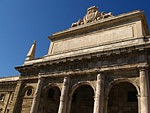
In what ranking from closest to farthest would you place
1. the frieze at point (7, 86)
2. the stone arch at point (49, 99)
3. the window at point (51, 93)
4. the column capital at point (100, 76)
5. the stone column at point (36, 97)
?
1. the column capital at point (100, 76)
2. the stone column at point (36, 97)
3. the stone arch at point (49, 99)
4. the window at point (51, 93)
5. the frieze at point (7, 86)

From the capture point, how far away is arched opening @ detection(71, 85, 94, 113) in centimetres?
1895

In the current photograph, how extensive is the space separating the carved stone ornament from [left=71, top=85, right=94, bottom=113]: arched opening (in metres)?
7.65

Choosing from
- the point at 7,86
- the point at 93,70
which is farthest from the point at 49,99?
the point at 7,86

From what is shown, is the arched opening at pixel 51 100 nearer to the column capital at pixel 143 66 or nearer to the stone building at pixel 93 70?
the stone building at pixel 93 70

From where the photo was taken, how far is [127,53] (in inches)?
595

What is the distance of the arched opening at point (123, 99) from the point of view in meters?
16.2

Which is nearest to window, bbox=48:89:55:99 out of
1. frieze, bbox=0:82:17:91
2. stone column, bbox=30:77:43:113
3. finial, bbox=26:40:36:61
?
Result: stone column, bbox=30:77:43:113

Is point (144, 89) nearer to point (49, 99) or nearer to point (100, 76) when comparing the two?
point (100, 76)

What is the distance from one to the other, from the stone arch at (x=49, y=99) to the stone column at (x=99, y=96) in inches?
180

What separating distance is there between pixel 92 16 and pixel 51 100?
10.4 metres

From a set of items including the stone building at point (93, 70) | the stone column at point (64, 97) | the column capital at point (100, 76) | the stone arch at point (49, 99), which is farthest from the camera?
the stone arch at point (49, 99)

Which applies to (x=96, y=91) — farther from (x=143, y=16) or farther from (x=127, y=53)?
(x=143, y=16)

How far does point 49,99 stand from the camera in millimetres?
19422

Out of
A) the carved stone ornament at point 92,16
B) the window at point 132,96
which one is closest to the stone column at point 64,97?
the window at point 132,96
